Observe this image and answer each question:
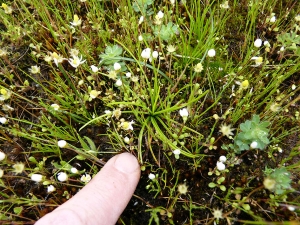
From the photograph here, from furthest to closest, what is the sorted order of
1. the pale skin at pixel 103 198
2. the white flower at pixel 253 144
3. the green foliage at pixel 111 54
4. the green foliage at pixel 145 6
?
the green foliage at pixel 145 6
the green foliage at pixel 111 54
the white flower at pixel 253 144
the pale skin at pixel 103 198

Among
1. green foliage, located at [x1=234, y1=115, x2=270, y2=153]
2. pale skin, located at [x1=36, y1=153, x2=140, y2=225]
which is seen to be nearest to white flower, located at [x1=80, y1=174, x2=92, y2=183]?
pale skin, located at [x1=36, y1=153, x2=140, y2=225]

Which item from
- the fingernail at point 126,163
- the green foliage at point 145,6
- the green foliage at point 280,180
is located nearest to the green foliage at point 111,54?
the green foliage at point 145,6

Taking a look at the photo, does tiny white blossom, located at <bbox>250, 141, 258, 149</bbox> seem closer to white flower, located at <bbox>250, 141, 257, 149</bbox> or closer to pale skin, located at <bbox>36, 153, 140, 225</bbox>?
white flower, located at <bbox>250, 141, 257, 149</bbox>

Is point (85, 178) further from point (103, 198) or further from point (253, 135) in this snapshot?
point (253, 135)

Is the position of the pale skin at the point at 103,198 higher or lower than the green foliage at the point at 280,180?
higher

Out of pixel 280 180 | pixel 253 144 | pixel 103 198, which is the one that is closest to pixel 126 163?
pixel 103 198

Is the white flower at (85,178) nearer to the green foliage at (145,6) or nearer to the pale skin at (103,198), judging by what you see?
the pale skin at (103,198)

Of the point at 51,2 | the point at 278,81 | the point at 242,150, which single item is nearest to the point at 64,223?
the point at 242,150
